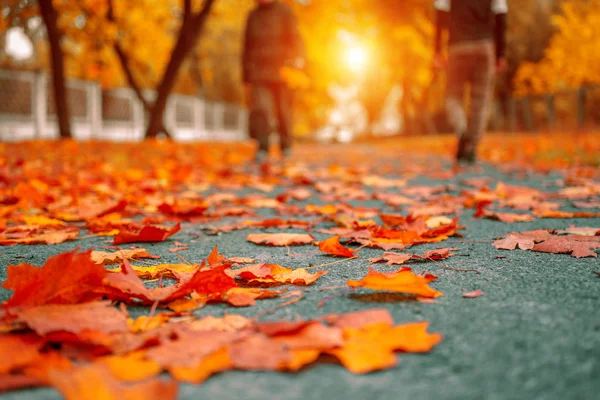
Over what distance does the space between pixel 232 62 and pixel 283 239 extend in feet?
115

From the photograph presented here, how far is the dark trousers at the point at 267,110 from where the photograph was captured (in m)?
7.73

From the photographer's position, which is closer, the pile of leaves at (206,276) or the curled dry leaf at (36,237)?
the pile of leaves at (206,276)

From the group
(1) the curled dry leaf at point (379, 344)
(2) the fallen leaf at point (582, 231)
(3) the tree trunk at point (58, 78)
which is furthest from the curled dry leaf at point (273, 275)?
(3) the tree trunk at point (58, 78)

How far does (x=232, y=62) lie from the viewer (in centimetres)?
3644

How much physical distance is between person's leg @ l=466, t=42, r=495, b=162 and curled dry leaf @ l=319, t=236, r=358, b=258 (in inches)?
186

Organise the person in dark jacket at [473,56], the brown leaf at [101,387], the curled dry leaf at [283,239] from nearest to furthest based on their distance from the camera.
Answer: the brown leaf at [101,387], the curled dry leaf at [283,239], the person in dark jacket at [473,56]

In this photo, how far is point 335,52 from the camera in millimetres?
24531

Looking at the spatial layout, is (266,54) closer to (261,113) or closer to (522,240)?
(261,113)

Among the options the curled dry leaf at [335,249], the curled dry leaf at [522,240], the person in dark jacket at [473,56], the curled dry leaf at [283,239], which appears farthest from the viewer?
the person in dark jacket at [473,56]

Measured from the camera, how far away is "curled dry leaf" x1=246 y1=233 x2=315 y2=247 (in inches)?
106

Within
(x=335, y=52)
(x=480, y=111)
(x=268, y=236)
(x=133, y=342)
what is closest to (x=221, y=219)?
(x=268, y=236)

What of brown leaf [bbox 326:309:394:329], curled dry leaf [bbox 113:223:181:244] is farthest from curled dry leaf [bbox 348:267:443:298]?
curled dry leaf [bbox 113:223:181:244]

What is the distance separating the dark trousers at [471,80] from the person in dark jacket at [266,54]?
2004 millimetres

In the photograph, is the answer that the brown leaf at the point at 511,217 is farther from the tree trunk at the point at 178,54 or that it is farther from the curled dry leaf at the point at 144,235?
the tree trunk at the point at 178,54
